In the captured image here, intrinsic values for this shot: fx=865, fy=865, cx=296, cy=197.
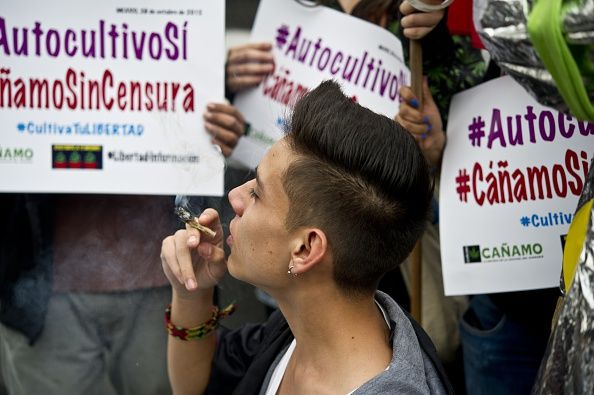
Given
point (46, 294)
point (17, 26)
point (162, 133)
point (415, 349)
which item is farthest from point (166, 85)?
point (415, 349)

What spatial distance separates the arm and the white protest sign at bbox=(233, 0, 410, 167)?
0.61 m

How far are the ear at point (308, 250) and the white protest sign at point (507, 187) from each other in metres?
0.83

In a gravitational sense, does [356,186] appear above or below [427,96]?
above

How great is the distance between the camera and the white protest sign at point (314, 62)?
258 centimetres

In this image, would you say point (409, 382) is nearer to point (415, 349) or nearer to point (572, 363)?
point (415, 349)

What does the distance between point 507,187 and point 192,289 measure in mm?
945

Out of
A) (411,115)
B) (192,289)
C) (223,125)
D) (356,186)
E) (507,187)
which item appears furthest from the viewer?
(223,125)

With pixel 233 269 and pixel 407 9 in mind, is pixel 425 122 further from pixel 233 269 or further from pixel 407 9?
pixel 233 269

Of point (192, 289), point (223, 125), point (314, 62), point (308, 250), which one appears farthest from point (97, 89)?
point (308, 250)

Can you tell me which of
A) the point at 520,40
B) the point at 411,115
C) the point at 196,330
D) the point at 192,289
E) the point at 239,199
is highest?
the point at 520,40

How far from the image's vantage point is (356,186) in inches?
66.2

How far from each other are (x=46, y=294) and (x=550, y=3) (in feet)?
6.32

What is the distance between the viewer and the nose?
1.82 metres

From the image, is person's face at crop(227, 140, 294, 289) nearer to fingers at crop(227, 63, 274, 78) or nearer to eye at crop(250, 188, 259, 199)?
eye at crop(250, 188, 259, 199)
